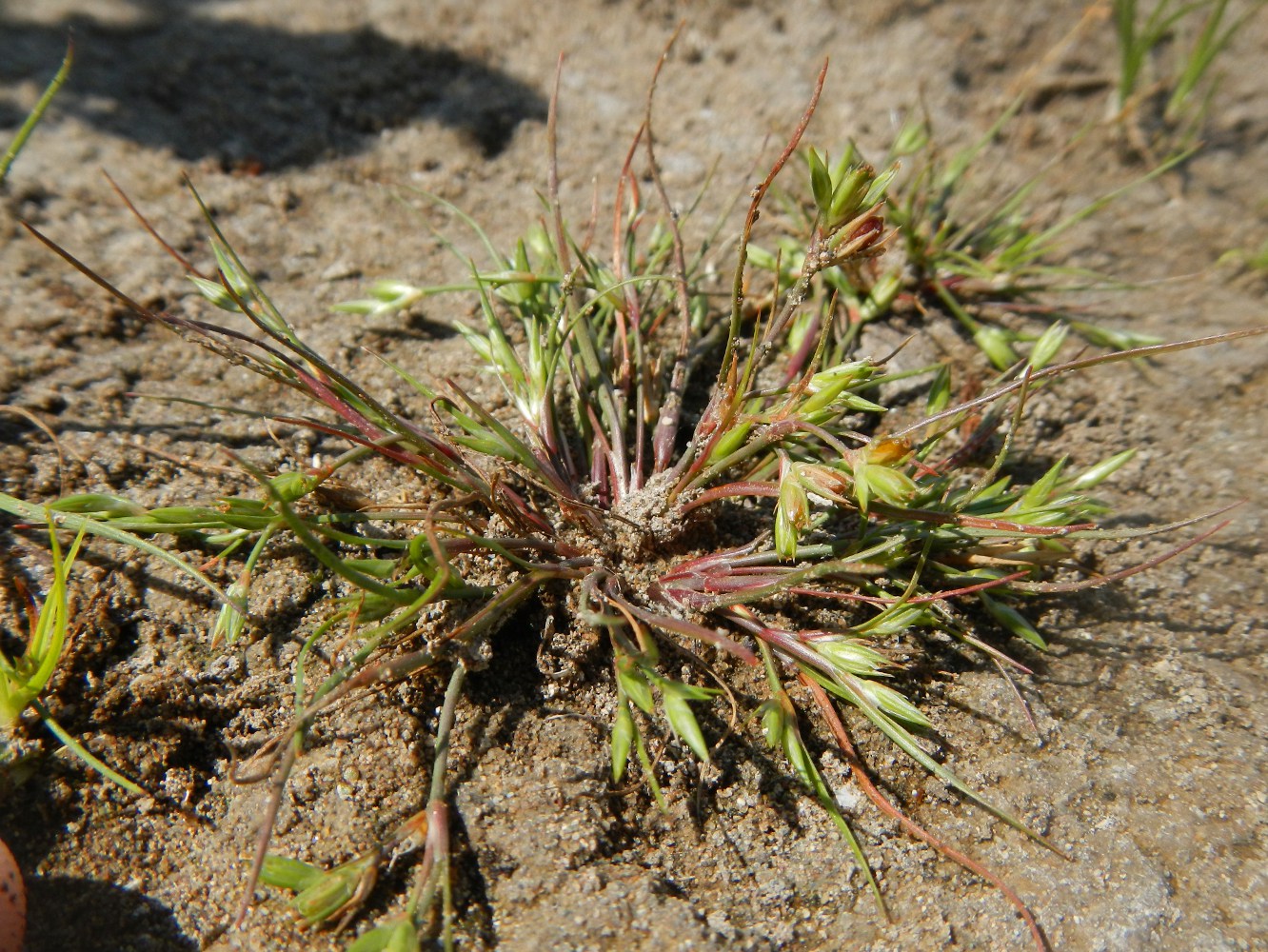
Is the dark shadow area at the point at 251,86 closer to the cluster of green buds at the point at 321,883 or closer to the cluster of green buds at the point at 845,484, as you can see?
the cluster of green buds at the point at 845,484

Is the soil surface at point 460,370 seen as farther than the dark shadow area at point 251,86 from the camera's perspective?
No

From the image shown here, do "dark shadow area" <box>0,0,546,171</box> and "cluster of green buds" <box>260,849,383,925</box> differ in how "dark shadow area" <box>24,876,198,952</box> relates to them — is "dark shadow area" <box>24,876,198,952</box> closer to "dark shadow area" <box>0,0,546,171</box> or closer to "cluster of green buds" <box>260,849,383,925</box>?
"cluster of green buds" <box>260,849,383,925</box>

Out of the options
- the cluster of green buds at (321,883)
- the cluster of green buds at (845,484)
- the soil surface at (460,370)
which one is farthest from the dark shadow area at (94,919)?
the cluster of green buds at (845,484)

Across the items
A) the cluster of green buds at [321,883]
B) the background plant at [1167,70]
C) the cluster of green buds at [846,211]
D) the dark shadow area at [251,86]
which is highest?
the dark shadow area at [251,86]

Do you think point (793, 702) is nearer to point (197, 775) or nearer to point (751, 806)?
point (751, 806)

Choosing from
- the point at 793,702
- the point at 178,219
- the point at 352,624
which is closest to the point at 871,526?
the point at 793,702

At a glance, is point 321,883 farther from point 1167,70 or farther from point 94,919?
point 1167,70

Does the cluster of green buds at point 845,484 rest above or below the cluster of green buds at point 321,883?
above
